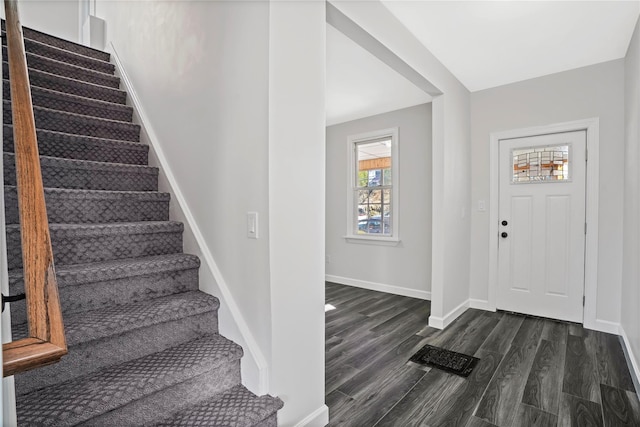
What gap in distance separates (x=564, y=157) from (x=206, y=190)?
3.47m

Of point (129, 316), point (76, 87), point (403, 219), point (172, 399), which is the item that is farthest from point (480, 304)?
point (76, 87)

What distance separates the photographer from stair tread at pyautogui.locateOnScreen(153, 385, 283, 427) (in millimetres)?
1360

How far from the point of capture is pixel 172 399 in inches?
54.7

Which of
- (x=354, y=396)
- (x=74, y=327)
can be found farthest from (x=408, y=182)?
(x=74, y=327)

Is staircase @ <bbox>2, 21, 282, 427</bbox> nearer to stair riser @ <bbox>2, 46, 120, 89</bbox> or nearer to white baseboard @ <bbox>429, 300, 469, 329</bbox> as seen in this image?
stair riser @ <bbox>2, 46, 120, 89</bbox>

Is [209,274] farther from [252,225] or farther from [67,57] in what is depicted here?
[67,57]

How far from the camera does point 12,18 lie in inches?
41.4

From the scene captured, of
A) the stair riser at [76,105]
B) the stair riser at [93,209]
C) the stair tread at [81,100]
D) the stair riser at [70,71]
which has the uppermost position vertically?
the stair riser at [70,71]

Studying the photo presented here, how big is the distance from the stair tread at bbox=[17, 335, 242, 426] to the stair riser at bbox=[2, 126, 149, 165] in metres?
1.40

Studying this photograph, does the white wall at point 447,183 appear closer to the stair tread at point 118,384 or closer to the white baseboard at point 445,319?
the white baseboard at point 445,319

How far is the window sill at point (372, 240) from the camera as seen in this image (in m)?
4.38

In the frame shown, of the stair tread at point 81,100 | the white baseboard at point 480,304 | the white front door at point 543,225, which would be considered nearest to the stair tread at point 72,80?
the stair tread at point 81,100

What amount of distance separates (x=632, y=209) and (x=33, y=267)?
3.46m

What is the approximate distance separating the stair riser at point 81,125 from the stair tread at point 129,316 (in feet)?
4.60
